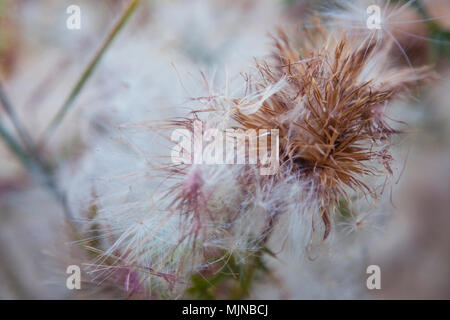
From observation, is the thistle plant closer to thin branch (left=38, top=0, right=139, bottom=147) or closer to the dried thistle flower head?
the dried thistle flower head

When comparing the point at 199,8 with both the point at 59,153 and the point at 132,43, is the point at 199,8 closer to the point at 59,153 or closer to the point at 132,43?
the point at 132,43

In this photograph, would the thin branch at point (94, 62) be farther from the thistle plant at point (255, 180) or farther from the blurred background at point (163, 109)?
the thistle plant at point (255, 180)

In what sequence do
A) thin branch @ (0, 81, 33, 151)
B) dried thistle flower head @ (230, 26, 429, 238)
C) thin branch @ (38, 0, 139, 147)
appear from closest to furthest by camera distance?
dried thistle flower head @ (230, 26, 429, 238) → thin branch @ (38, 0, 139, 147) → thin branch @ (0, 81, 33, 151)

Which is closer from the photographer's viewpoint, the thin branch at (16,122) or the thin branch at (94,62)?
the thin branch at (94,62)

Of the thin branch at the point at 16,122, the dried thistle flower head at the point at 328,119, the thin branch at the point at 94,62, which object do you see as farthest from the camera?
the thin branch at the point at 16,122

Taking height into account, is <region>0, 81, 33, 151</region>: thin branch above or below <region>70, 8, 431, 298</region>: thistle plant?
above

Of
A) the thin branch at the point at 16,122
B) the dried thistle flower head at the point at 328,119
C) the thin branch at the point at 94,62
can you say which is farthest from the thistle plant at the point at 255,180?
the thin branch at the point at 16,122

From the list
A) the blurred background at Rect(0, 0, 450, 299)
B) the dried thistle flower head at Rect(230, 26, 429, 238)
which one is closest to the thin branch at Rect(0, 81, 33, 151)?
the blurred background at Rect(0, 0, 450, 299)

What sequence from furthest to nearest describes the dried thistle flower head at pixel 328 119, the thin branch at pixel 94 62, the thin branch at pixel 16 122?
the thin branch at pixel 16 122
the thin branch at pixel 94 62
the dried thistle flower head at pixel 328 119
